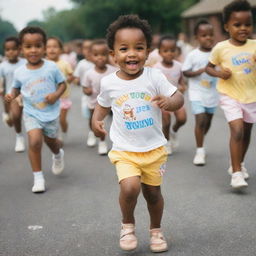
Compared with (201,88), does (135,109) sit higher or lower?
higher

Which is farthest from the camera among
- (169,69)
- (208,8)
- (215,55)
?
(208,8)

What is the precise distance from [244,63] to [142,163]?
84.0 inches

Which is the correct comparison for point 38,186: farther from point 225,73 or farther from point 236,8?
point 236,8

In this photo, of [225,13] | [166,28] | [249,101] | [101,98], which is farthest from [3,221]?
[166,28]

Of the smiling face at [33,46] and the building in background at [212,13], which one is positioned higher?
the building in background at [212,13]

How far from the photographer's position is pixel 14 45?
8555mm

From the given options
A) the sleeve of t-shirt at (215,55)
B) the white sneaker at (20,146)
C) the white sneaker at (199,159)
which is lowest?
the white sneaker at (20,146)

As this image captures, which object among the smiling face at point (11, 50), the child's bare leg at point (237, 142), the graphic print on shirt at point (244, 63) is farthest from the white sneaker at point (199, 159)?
the smiling face at point (11, 50)

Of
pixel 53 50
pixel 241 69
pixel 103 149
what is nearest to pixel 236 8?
pixel 241 69

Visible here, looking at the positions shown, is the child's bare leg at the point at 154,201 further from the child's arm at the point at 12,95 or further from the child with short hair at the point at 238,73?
the child's arm at the point at 12,95

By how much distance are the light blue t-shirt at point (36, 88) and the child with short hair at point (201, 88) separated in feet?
6.41

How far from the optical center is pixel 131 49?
3.78 metres

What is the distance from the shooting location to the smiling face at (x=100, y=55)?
25.4 ft

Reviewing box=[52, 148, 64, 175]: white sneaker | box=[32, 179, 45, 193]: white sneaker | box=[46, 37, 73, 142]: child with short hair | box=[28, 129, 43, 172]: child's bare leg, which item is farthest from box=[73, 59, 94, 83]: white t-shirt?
box=[32, 179, 45, 193]: white sneaker
